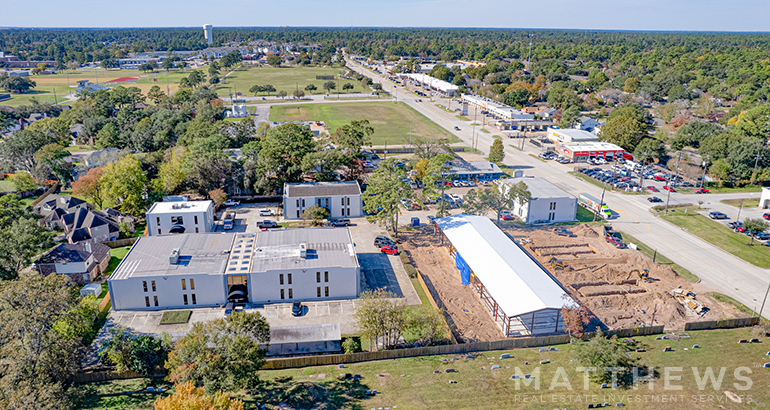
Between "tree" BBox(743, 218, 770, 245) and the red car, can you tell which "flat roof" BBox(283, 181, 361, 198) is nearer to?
the red car

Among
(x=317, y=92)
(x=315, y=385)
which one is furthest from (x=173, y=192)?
(x=317, y=92)

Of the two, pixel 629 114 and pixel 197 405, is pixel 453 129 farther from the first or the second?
pixel 197 405

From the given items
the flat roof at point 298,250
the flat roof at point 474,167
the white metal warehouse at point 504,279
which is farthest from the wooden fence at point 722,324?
the flat roof at point 474,167

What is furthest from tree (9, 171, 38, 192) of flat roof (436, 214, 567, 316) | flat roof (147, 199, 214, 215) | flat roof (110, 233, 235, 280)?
flat roof (436, 214, 567, 316)

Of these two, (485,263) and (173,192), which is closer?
(485,263)

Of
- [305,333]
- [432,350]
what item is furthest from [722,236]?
[305,333]

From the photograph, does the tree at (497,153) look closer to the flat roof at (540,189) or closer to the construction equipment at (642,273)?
the flat roof at (540,189)

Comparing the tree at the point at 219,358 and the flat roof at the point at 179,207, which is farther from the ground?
the flat roof at the point at 179,207
